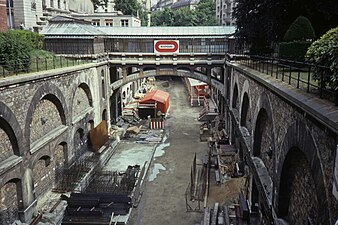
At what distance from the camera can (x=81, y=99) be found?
2259 centimetres

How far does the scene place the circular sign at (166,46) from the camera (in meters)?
28.0

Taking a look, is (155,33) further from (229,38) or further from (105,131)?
(105,131)

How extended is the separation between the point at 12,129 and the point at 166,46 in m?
17.3

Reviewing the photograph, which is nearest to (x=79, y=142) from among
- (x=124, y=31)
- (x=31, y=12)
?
(x=124, y=31)

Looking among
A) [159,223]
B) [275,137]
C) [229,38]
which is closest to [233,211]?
[159,223]

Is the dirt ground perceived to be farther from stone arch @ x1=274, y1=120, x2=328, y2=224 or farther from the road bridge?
stone arch @ x1=274, y1=120, x2=328, y2=224

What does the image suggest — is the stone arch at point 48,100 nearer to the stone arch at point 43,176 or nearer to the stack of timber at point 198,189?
the stone arch at point 43,176

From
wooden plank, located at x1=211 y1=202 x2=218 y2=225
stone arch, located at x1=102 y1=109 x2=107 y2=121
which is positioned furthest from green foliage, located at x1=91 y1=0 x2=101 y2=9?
wooden plank, located at x1=211 y1=202 x2=218 y2=225

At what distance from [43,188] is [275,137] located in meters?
11.7

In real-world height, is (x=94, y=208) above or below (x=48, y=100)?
below

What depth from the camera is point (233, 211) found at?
1420cm

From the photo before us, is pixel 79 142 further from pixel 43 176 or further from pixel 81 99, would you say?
pixel 43 176

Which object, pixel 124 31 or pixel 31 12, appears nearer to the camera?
pixel 124 31

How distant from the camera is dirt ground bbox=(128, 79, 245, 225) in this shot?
15188 mm
